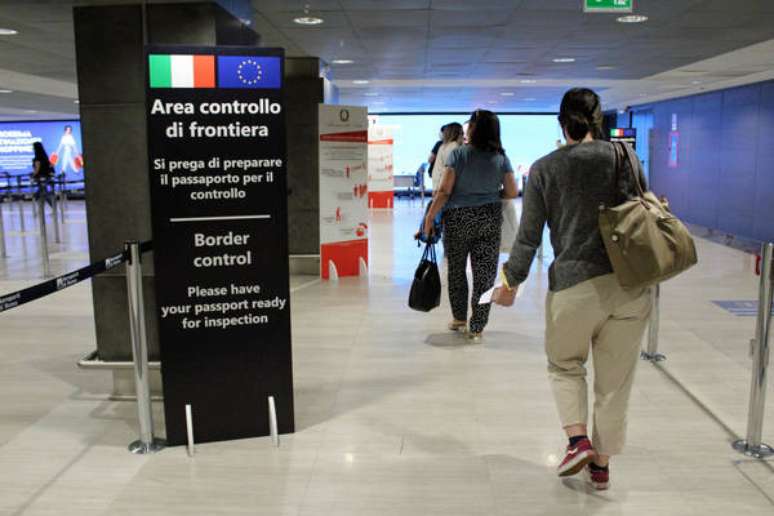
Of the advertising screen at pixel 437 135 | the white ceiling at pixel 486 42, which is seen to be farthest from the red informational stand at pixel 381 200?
the advertising screen at pixel 437 135

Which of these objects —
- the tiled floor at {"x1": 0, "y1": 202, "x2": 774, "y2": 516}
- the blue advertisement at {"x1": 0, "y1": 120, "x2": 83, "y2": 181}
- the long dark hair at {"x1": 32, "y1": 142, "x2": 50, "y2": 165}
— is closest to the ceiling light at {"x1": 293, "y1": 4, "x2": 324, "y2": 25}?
the tiled floor at {"x1": 0, "y1": 202, "x2": 774, "y2": 516}

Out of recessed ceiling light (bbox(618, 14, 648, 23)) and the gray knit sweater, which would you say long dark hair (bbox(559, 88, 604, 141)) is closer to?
the gray knit sweater

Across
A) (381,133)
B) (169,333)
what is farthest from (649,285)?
(381,133)

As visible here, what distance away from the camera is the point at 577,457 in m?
2.87

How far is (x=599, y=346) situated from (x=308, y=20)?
4.62 metres

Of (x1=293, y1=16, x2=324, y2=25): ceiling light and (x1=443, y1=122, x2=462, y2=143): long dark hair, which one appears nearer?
(x1=293, y1=16, x2=324, y2=25): ceiling light

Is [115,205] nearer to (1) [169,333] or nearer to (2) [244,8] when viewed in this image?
(1) [169,333]

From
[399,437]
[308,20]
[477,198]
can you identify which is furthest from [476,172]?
[308,20]

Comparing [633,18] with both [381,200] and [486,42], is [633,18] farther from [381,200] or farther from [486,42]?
[381,200]

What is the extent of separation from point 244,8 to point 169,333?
285cm

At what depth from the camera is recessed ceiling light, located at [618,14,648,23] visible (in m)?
6.27

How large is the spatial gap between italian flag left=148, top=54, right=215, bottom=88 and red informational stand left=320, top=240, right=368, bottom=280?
14.9 feet

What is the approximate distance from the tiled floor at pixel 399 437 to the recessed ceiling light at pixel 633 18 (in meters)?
2.71

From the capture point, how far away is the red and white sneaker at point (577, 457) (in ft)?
9.36
